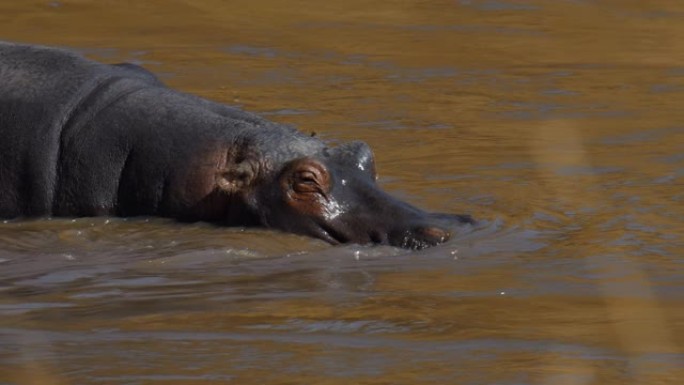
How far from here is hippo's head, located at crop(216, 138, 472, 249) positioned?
6.79m

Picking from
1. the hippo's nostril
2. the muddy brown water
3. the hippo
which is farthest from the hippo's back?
the hippo's nostril

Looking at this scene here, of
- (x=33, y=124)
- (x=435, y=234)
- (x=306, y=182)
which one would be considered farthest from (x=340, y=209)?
(x=33, y=124)

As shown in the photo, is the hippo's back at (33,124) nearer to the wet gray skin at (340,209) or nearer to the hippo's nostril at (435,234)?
the wet gray skin at (340,209)

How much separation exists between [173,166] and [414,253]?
3.70 ft

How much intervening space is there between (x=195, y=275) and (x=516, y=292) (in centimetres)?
115

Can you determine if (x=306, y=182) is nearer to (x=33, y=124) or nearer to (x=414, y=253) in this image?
(x=414, y=253)

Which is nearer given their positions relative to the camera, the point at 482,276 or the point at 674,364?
the point at 674,364

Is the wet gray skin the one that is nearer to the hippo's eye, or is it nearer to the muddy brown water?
the hippo's eye

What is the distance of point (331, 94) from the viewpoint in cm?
1042

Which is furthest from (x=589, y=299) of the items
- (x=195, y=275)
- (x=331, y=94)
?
(x=331, y=94)

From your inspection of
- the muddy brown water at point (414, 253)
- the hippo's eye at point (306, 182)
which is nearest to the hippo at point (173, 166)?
the hippo's eye at point (306, 182)

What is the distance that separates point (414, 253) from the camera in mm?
6617

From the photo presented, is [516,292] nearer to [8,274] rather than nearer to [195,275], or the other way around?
[195,275]

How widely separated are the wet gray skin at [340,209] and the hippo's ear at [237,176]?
0.08m
